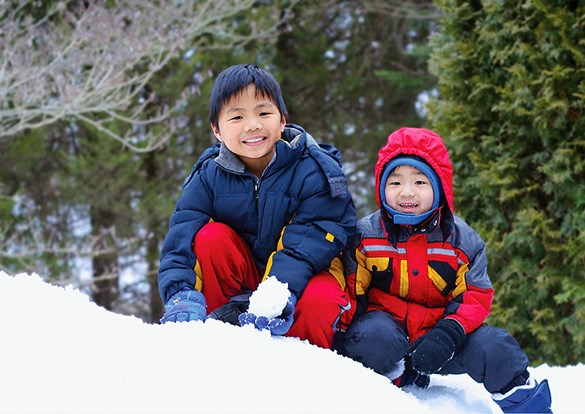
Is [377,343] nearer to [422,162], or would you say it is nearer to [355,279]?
[355,279]

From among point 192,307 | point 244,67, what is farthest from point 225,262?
point 244,67

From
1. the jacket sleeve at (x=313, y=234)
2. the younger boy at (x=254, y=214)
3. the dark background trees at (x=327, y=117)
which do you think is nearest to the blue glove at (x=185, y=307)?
the younger boy at (x=254, y=214)

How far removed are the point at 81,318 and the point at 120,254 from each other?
8258 mm

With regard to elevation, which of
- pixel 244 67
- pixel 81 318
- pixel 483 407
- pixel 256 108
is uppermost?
pixel 244 67

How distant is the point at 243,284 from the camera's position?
261 centimetres

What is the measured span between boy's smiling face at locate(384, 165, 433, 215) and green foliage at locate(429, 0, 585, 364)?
1.14 meters

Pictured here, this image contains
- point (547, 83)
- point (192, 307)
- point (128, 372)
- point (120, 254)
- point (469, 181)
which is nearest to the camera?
point (128, 372)

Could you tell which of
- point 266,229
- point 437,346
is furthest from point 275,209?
point 437,346

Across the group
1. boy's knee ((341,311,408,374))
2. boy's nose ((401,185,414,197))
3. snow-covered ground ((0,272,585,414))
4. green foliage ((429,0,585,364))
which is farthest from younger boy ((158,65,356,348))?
green foliage ((429,0,585,364))

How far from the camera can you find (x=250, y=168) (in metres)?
2.65

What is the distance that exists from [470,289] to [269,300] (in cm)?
84

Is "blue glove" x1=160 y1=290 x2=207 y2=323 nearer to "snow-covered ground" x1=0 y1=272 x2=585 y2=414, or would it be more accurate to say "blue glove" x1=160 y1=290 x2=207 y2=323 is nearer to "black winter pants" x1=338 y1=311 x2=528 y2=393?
"snow-covered ground" x1=0 y1=272 x2=585 y2=414

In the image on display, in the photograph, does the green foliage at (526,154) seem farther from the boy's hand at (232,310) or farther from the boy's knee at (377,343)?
the boy's hand at (232,310)

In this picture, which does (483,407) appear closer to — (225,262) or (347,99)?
(225,262)
